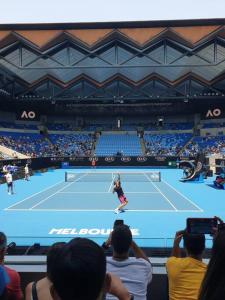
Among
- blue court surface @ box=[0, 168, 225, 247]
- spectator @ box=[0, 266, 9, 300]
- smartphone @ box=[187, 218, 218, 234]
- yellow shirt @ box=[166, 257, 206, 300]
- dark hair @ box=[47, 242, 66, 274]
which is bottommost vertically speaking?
blue court surface @ box=[0, 168, 225, 247]

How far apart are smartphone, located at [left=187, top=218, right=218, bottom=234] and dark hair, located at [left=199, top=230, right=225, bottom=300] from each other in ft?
10.5

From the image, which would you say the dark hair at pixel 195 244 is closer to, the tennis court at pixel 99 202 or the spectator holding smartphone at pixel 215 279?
the spectator holding smartphone at pixel 215 279

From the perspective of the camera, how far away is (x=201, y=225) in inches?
201

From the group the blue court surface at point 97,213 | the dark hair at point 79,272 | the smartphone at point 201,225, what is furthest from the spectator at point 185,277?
the blue court surface at point 97,213

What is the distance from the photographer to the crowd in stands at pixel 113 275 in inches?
71.3

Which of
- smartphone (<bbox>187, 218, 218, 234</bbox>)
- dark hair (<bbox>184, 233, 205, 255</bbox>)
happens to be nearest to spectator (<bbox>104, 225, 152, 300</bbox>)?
dark hair (<bbox>184, 233, 205, 255</bbox>)

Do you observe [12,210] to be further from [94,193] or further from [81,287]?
[81,287]

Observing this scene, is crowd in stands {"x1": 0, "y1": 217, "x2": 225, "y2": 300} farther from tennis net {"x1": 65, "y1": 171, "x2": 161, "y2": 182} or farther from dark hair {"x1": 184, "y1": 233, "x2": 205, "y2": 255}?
tennis net {"x1": 65, "y1": 171, "x2": 161, "y2": 182}

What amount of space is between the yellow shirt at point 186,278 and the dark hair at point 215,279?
2.04 metres

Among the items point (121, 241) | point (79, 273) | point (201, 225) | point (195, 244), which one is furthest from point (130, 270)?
point (79, 273)

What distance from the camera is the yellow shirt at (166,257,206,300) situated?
3.77 m

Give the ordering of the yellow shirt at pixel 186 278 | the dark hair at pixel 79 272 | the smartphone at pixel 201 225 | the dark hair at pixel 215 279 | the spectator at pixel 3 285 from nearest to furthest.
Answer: the dark hair at pixel 215 279, the dark hair at pixel 79 272, the spectator at pixel 3 285, the yellow shirt at pixel 186 278, the smartphone at pixel 201 225

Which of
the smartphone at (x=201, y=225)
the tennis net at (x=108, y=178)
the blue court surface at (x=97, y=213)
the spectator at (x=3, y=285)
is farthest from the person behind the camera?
the tennis net at (x=108, y=178)

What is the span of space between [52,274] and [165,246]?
6150 mm
